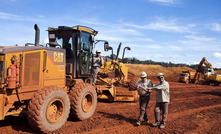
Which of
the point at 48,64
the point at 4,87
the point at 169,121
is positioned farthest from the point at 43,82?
the point at 169,121

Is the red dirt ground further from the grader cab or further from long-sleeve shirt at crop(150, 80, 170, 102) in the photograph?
long-sleeve shirt at crop(150, 80, 170, 102)

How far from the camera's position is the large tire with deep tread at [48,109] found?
5008 mm

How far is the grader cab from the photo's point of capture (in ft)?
16.4

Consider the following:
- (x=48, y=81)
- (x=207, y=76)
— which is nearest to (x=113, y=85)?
(x=48, y=81)

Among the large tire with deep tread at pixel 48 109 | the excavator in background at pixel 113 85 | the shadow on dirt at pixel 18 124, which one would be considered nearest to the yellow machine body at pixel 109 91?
the excavator in background at pixel 113 85

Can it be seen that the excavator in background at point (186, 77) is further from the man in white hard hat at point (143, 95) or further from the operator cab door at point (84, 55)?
the man in white hard hat at point (143, 95)

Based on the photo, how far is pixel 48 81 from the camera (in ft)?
19.5

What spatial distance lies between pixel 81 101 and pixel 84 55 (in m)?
1.88

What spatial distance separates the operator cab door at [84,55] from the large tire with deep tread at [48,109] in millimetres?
1836

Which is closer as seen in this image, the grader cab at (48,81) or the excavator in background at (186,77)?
the grader cab at (48,81)

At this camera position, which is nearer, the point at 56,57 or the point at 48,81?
the point at 48,81

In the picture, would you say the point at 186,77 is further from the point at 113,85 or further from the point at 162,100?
the point at 162,100

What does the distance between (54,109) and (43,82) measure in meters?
0.84

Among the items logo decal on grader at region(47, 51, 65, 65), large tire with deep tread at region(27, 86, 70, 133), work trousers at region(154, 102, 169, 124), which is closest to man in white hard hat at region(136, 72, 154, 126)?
work trousers at region(154, 102, 169, 124)
